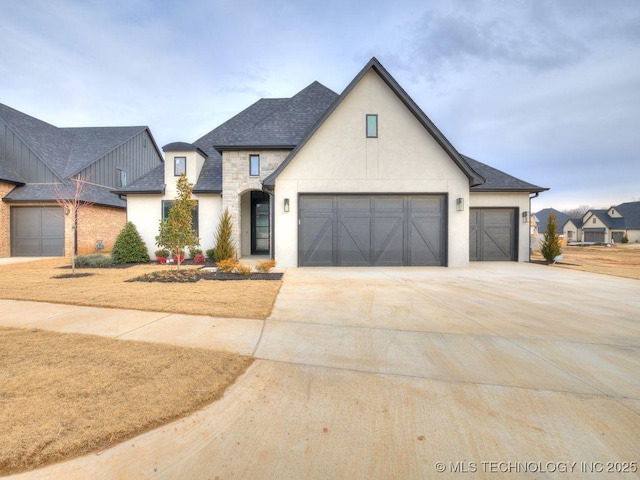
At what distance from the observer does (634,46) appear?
13.2m

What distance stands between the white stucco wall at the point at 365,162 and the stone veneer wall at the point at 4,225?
1561 centimetres

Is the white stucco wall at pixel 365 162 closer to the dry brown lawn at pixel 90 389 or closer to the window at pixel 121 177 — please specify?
the dry brown lawn at pixel 90 389

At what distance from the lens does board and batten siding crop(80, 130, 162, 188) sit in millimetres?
19172

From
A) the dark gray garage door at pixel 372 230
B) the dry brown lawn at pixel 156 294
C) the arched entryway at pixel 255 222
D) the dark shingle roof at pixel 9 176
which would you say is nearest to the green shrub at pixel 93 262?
the dry brown lawn at pixel 156 294

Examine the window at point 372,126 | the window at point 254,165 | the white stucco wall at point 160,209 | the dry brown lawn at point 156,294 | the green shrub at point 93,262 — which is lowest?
the dry brown lawn at point 156,294

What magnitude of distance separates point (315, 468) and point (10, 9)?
1982cm

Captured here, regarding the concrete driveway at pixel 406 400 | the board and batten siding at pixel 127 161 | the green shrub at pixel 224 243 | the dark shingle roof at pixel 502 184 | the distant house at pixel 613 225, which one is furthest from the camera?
the distant house at pixel 613 225

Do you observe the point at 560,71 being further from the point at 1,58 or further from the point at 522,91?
the point at 1,58

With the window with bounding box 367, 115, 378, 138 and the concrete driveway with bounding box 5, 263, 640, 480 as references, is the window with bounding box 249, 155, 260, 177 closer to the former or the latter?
the window with bounding box 367, 115, 378, 138

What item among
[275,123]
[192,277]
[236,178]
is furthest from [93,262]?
[275,123]

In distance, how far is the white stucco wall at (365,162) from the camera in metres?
11.0

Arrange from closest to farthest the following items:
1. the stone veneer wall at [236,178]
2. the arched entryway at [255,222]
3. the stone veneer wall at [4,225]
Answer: the stone veneer wall at [236,178] → the arched entryway at [255,222] → the stone veneer wall at [4,225]

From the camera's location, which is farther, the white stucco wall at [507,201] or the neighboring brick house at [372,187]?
the white stucco wall at [507,201]

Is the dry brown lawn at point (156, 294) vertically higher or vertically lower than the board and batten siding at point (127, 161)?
lower
